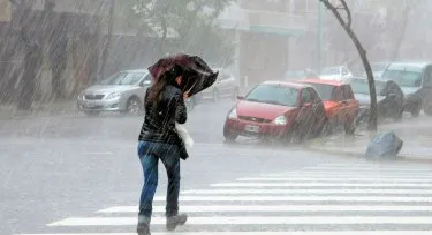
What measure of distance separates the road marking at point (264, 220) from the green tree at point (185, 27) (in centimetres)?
3305

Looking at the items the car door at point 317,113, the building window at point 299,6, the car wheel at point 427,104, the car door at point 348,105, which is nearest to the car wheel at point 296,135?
the car door at point 317,113

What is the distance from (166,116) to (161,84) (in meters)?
0.29

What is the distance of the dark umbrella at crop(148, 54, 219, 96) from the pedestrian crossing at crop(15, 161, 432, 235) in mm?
1404

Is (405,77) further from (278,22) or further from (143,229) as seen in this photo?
(143,229)

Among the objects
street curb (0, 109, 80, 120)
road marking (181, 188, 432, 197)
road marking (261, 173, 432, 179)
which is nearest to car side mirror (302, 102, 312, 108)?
road marking (261, 173, 432, 179)

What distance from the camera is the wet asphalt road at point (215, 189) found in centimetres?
1015

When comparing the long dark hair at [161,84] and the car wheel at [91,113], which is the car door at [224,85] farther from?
the long dark hair at [161,84]

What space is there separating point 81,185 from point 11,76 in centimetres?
2538

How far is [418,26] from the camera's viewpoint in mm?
84938

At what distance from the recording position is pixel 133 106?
33625 mm

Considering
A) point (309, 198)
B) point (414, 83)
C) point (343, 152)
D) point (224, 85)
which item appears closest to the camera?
point (309, 198)

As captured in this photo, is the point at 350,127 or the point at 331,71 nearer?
the point at 350,127

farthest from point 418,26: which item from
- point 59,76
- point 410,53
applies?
point 59,76

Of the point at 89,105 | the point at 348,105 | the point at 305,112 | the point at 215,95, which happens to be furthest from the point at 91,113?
the point at 215,95
